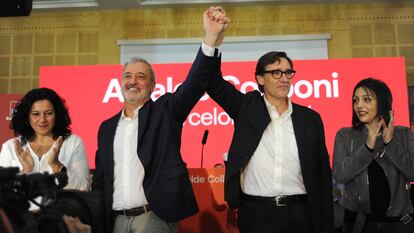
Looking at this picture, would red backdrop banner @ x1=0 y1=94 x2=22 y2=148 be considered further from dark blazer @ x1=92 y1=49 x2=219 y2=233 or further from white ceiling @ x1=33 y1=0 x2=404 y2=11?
dark blazer @ x1=92 y1=49 x2=219 y2=233

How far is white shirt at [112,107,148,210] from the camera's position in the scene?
6.97ft

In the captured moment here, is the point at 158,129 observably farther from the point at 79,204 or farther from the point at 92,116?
the point at 92,116

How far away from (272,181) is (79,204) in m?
0.93

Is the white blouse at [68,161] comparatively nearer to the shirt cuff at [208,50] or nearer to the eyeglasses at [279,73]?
the shirt cuff at [208,50]

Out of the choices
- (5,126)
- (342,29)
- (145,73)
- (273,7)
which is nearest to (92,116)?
(5,126)

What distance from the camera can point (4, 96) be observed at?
5.31 m

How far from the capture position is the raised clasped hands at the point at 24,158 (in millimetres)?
2229

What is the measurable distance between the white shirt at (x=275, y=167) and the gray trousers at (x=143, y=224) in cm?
40

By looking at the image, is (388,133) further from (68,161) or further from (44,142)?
(44,142)

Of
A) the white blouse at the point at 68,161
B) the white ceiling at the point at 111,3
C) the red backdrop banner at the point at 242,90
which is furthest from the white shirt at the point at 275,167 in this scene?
the white ceiling at the point at 111,3

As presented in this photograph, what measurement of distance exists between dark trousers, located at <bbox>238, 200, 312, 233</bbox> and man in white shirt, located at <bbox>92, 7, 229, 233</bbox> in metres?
0.26

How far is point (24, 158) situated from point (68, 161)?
0.67 feet

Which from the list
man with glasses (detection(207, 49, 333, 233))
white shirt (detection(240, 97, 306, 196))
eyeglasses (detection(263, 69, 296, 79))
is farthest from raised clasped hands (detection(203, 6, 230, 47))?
white shirt (detection(240, 97, 306, 196))

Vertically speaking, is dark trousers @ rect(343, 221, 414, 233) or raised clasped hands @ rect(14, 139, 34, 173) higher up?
raised clasped hands @ rect(14, 139, 34, 173)
